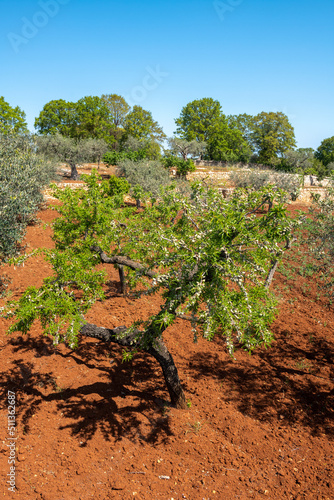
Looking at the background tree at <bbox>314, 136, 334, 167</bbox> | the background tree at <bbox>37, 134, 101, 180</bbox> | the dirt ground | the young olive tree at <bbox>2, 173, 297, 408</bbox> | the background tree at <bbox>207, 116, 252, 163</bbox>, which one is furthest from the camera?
the background tree at <bbox>314, 136, 334, 167</bbox>

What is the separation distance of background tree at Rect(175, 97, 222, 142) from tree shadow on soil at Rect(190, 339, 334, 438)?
2617 inches

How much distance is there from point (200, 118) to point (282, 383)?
Answer: 73.2m

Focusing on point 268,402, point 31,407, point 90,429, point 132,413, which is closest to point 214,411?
point 268,402

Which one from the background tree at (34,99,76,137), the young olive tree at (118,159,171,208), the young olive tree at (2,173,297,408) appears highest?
the background tree at (34,99,76,137)

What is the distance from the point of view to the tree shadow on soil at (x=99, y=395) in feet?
24.8

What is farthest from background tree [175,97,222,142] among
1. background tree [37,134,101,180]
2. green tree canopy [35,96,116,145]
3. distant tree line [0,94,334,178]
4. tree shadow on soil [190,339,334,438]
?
tree shadow on soil [190,339,334,438]

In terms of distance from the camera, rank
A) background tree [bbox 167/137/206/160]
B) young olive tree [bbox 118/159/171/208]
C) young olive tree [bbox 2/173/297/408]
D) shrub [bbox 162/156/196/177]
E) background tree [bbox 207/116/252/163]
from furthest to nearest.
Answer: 1. background tree [bbox 207/116/252/163]
2. background tree [bbox 167/137/206/160]
3. shrub [bbox 162/156/196/177]
4. young olive tree [bbox 118/159/171/208]
5. young olive tree [bbox 2/173/297/408]

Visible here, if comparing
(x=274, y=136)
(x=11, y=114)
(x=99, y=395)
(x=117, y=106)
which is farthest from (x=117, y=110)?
(x=99, y=395)

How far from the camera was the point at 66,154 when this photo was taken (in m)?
39.3

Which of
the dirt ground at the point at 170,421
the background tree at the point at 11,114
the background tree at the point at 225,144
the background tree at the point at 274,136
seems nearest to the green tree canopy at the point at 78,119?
the background tree at the point at 11,114

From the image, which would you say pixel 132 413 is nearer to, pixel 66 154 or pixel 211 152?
pixel 66 154

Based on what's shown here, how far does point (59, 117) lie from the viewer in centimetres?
5347

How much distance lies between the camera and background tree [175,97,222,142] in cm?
7006

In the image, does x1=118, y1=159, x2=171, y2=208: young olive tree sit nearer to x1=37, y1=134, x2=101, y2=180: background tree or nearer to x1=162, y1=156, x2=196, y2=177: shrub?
x1=37, y1=134, x2=101, y2=180: background tree
